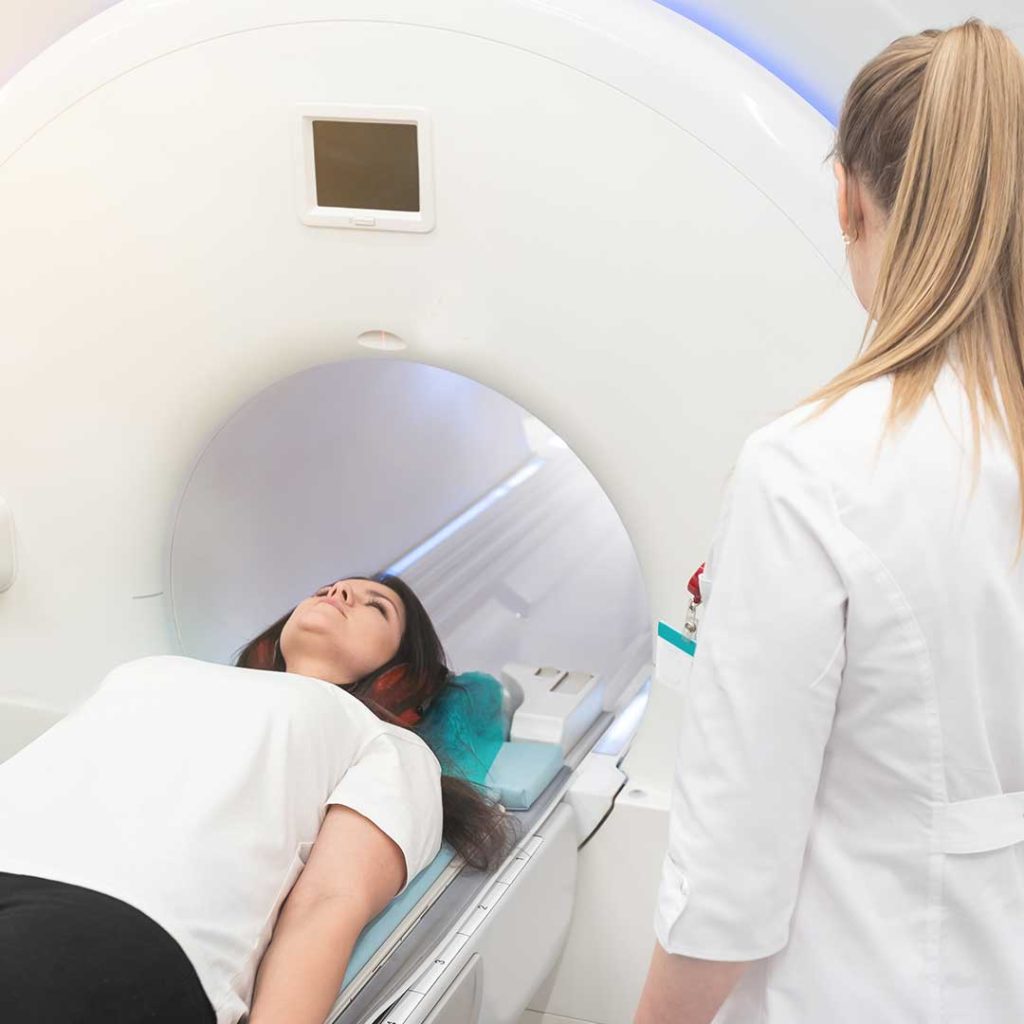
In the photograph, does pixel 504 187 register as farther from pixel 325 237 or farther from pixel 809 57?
pixel 809 57

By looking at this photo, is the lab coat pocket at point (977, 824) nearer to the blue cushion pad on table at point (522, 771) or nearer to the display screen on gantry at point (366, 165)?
the blue cushion pad on table at point (522, 771)

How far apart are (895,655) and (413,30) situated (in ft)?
3.40

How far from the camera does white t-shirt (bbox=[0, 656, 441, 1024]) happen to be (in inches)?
52.2

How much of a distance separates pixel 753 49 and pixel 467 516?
5.32 ft

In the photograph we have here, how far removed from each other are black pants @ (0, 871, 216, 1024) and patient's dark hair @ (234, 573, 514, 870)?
1.44 ft

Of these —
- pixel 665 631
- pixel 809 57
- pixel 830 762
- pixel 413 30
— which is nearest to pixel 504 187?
pixel 413 30

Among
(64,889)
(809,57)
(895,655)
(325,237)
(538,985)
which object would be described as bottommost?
(538,985)

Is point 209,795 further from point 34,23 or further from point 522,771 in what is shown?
point 34,23

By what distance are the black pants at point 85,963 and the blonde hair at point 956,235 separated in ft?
2.70

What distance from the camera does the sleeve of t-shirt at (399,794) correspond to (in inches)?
59.6

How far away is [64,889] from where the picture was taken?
129 cm

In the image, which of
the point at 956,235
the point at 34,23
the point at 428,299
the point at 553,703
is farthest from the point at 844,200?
the point at 34,23

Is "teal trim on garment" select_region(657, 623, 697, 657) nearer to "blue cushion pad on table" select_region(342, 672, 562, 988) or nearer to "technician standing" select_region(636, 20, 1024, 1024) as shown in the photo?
"technician standing" select_region(636, 20, 1024, 1024)

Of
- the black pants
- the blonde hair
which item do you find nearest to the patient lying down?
the black pants
